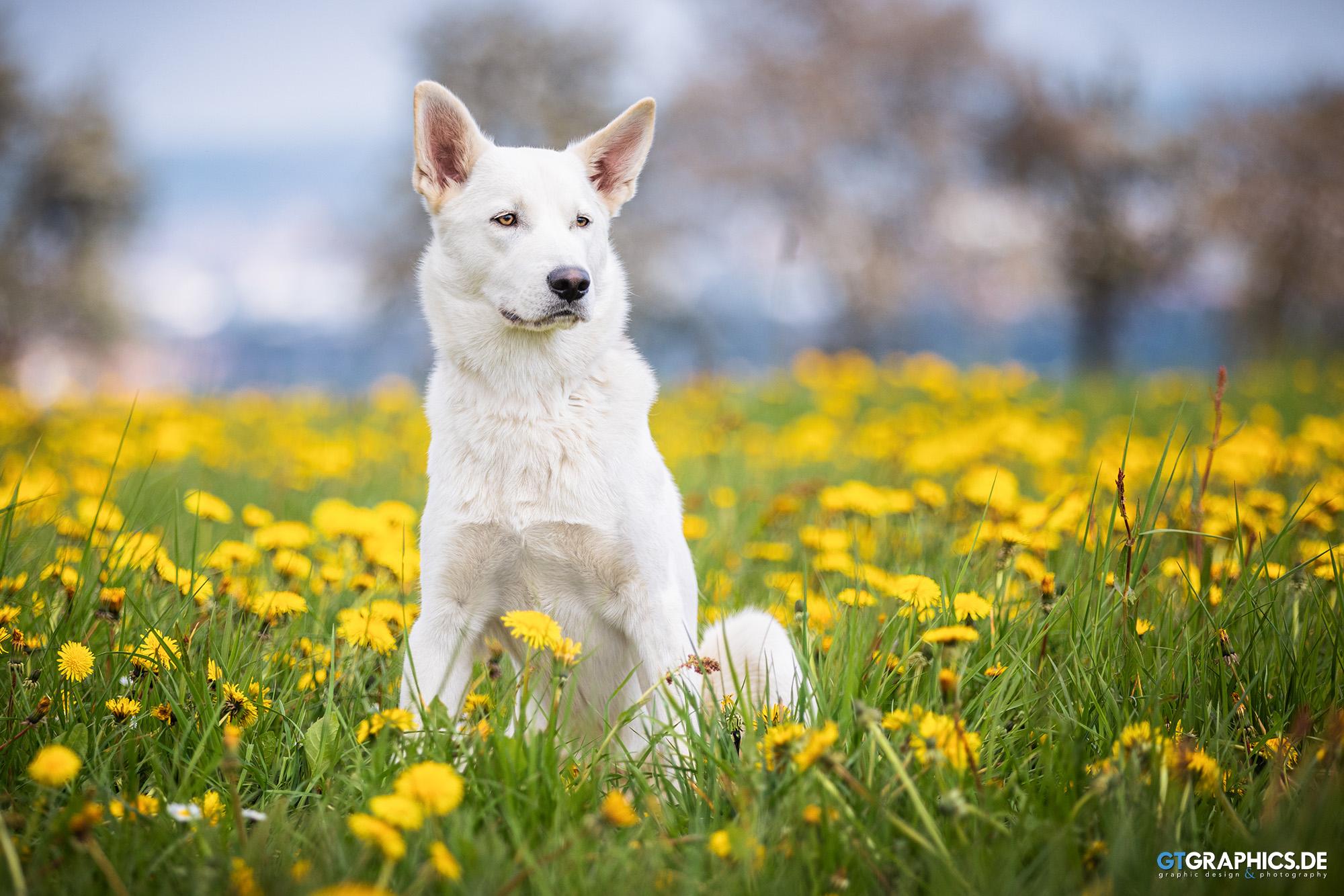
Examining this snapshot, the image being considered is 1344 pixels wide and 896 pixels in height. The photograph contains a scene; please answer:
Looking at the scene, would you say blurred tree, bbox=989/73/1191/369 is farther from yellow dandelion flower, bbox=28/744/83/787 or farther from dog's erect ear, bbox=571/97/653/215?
yellow dandelion flower, bbox=28/744/83/787

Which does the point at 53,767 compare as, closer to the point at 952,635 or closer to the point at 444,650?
the point at 444,650

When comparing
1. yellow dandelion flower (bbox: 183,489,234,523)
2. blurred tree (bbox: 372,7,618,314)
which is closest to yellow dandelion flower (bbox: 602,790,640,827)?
yellow dandelion flower (bbox: 183,489,234,523)

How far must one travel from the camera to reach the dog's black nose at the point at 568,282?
2580mm

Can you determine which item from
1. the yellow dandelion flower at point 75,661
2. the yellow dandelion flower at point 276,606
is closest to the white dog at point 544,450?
the yellow dandelion flower at point 276,606

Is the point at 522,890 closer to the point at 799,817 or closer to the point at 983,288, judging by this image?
the point at 799,817

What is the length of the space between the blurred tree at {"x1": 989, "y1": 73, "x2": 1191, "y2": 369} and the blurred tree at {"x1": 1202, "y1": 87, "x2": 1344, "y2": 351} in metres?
1.52

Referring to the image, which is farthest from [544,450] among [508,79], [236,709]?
[508,79]

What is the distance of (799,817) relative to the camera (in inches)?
67.6

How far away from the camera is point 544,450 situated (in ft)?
8.36

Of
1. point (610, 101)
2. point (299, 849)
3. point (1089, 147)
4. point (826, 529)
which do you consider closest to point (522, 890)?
point (299, 849)

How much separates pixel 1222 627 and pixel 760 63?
27775mm

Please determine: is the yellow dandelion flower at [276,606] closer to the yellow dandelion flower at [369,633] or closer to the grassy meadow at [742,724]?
the grassy meadow at [742,724]

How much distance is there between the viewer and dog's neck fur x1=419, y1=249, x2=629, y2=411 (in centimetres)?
268

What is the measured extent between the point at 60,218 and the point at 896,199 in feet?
90.0
